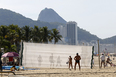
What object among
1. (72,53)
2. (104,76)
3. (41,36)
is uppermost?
(41,36)

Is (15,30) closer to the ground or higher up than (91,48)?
higher up

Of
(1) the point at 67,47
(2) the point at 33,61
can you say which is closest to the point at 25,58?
(2) the point at 33,61

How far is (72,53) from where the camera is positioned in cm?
1848

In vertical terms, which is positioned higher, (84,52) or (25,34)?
(25,34)

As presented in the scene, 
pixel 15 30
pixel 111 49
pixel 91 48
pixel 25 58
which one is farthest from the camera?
pixel 111 49

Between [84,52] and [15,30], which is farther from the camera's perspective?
[15,30]

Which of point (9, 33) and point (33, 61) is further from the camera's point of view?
point (9, 33)

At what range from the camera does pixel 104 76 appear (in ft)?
40.6

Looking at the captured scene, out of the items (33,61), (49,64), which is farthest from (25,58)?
(49,64)

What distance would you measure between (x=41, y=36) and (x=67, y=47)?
4750 centimetres

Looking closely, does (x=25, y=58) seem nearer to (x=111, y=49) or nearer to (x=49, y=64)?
(x=49, y=64)

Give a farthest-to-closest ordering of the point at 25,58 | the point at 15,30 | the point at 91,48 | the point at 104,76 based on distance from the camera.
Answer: the point at 15,30
the point at 91,48
the point at 25,58
the point at 104,76

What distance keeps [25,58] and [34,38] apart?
47778mm

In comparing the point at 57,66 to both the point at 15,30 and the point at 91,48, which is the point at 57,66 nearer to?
the point at 91,48
